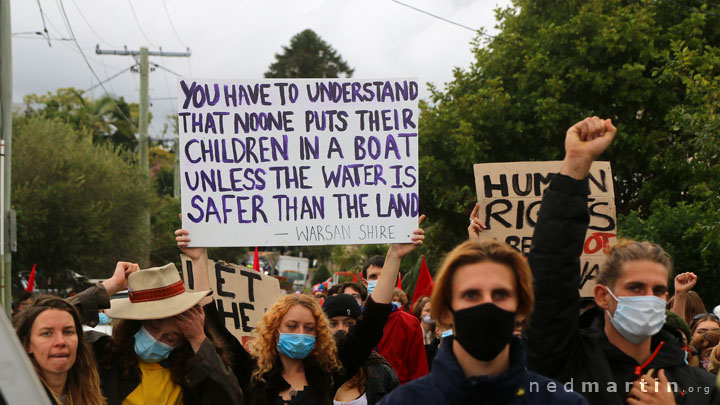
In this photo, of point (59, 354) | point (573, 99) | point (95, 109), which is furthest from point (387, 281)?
point (95, 109)

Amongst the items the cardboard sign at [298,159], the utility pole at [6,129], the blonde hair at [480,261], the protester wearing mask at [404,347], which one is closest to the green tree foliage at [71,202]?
the utility pole at [6,129]

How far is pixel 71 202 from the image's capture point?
27.6 metres

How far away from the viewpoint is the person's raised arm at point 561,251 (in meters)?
2.84

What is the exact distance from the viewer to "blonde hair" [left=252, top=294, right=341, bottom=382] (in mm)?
4328

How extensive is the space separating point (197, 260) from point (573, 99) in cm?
1722

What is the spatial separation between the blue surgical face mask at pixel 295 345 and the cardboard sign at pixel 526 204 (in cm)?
148

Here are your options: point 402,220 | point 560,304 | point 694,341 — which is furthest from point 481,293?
point 694,341

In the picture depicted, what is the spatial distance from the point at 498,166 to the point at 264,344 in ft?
6.52

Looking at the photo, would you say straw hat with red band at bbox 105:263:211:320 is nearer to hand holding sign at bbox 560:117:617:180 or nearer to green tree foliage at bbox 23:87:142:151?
hand holding sign at bbox 560:117:617:180

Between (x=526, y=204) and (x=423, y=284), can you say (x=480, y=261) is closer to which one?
(x=526, y=204)

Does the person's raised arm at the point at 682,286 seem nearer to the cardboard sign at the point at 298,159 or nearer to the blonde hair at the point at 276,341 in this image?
the cardboard sign at the point at 298,159

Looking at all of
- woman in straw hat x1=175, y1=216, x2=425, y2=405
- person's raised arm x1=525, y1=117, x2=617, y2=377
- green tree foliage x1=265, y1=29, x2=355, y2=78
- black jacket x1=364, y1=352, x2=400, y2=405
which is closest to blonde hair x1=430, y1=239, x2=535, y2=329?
person's raised arm x1=525, y1=117, x2=617, y2=377

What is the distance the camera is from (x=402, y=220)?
5.21 m

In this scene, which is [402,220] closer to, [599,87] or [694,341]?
[694,341]
